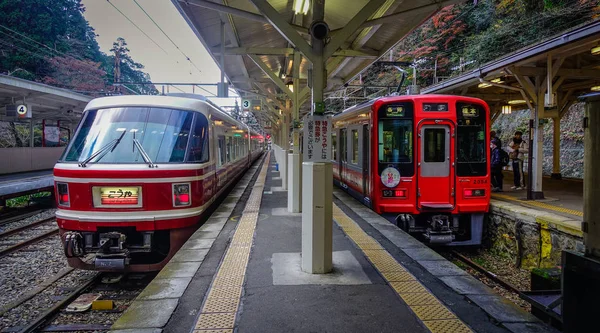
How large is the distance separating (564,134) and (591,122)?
61.0 feet

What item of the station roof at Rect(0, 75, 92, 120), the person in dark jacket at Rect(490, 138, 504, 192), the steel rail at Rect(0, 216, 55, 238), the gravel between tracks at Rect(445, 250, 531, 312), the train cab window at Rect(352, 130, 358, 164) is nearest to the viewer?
the gravel between tracks at Rect(445, 250, 531, 312)

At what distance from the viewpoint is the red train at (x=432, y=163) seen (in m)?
7.23

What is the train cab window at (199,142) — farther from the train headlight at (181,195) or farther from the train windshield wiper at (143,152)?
the train windshield wiper at (143,152)

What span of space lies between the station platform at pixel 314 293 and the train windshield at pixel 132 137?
1371 mm

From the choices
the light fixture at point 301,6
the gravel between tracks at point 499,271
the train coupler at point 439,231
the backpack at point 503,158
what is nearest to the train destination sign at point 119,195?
the light fixture at point 301,6

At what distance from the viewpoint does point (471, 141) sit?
7.29 metres

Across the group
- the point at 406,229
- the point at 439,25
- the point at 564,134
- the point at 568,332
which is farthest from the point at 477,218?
the point at 439,25

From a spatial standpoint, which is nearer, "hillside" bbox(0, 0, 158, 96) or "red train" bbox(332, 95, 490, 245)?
"red train" bbox(332, 95, 490, 245)

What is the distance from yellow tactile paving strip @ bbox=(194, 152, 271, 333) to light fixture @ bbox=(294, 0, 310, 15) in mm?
3946

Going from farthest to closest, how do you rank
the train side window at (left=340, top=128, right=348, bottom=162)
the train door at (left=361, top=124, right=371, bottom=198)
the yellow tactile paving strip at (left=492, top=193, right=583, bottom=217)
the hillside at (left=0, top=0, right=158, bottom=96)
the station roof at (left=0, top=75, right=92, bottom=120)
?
the hillside at (left=0, top=0, right=158, bottom=96) → the station roof at (left=0, top=75, right=92, bottom=120) → the train side window at (left=340, top=128, right=348, bottom=162) → the train door at (left=361, top=124, right=371, bottom=198) → the yellow tactile paving strip at (left=492, top=193, right=583, bottom=217)

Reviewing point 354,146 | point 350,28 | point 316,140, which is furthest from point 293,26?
point 354,146

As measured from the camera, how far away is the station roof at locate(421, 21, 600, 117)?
672 centimetres

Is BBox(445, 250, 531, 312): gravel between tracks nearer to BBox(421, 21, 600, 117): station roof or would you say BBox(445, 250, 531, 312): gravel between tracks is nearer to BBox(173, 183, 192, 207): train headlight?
BBox(421, 21, 600, 117): station roof

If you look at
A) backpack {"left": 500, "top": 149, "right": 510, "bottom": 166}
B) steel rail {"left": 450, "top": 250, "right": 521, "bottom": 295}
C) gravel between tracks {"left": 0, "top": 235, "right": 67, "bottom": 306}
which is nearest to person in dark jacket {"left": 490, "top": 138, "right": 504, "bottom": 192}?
backpack {"left": 500, "top": 149, "right": 510, "bottom": 166}
